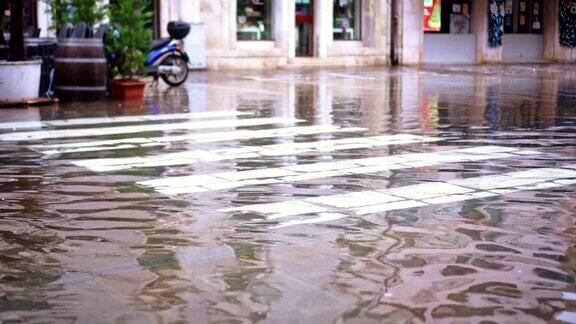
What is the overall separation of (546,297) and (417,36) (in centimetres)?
2602

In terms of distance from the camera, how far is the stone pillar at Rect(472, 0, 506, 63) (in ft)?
101

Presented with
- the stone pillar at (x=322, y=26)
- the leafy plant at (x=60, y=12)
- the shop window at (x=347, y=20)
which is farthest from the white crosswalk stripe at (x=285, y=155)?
the shop window at (x=347, y=20)

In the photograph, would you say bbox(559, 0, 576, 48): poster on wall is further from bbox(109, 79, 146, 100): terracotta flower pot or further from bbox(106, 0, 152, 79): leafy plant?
bbox(109, 79, 146, 100): terracotta flower pot

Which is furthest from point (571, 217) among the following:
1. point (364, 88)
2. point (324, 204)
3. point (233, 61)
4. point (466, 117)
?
point (233, 61)

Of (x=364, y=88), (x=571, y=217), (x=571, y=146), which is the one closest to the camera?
(x=571, y=217)

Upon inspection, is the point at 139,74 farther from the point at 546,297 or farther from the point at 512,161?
the point at 546,297

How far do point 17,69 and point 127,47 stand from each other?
6.62 feet

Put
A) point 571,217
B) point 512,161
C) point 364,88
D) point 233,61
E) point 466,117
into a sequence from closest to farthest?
point 571,217
point 512,161
point 466,117
point 364,88
point 233,61

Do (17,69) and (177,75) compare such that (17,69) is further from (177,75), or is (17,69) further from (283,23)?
(283,23)

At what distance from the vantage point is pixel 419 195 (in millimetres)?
5676

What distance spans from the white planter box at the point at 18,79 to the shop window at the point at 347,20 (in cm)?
1641

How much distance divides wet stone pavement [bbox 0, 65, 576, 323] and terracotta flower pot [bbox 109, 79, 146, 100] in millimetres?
2932

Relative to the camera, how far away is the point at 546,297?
346 cm

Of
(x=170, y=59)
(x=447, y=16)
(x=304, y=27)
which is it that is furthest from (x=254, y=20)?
(x=170, y=59)
